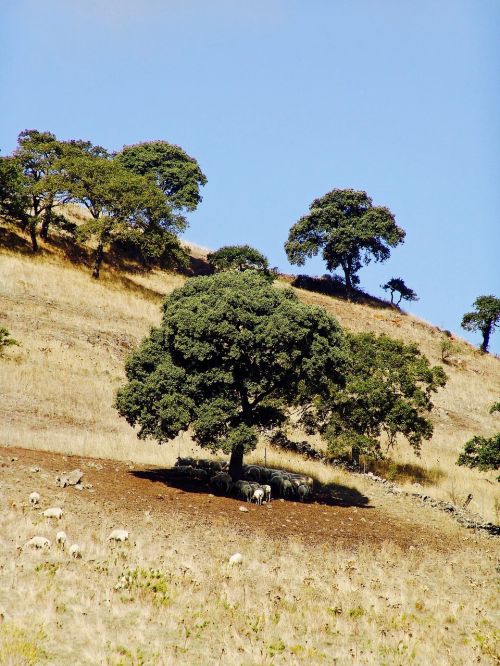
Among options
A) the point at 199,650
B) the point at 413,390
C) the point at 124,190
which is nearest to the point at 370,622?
the point at 199,650

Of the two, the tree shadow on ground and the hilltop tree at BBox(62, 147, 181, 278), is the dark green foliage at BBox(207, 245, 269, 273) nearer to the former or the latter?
the hilltop tree at BBox(62, 147, 181, 278)

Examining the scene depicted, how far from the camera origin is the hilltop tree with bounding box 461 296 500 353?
286ft

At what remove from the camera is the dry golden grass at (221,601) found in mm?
12414

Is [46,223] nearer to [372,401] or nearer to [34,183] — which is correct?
[34,183]

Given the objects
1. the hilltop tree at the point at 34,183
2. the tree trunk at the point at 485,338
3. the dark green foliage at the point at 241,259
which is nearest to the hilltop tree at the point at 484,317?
the tree trunk at the point at 485,338

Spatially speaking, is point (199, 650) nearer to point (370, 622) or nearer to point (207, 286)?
point (370, 622)

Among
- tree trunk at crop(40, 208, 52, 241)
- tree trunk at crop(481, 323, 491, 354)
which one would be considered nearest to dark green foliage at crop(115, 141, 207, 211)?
tree trunk at crop(40, 208, 52, 241)

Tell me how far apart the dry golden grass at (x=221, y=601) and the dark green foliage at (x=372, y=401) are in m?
16.7

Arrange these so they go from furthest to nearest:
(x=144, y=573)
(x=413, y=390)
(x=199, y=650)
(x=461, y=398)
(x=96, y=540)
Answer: (x=461, y=398) < (x=413, y=390) < (x=96, y=540) < (x=144, y=573) < (x=199, y=650)

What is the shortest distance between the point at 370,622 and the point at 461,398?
54.6 meters

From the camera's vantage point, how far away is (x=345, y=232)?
315 feet

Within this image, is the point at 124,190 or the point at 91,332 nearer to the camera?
the point at 91,332

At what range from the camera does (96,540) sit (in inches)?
730

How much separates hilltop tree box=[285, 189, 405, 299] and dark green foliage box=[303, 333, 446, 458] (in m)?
54.6
